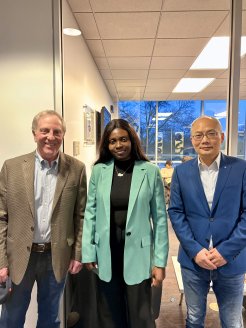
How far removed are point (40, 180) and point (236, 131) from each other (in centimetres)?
150

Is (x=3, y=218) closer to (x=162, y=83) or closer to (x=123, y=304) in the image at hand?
(x=123, y=304)

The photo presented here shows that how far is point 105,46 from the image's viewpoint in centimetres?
341

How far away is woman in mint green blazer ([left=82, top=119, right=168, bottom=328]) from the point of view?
1.54 metres

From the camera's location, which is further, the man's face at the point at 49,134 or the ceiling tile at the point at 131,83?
the ceiling tile at the point at 131,83

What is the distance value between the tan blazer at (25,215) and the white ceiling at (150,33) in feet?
5.18

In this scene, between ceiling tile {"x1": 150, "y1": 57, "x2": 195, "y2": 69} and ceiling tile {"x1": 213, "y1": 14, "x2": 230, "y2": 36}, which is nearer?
ceiling tile {"x1": 213, "y1": 14, "x2": 230, "y2": 36}

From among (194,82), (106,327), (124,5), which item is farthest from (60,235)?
(194,82)

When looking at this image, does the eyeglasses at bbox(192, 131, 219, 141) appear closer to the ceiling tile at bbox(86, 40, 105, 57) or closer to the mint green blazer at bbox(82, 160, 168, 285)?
the mint green blazer at bbox(82, 160, 168, 285)

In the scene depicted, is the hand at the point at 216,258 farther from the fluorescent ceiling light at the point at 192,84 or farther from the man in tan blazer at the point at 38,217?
the fluorescent ceiling light at the point at 192,84

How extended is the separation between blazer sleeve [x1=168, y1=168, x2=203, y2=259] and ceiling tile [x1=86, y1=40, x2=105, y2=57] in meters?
2.22

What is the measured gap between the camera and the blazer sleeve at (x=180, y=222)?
62.2 inches

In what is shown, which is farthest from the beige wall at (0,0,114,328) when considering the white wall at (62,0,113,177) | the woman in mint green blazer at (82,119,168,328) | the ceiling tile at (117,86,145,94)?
the ceiling tile at (117,86,145,94)

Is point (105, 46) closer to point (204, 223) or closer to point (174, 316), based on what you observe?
point (204, 223)

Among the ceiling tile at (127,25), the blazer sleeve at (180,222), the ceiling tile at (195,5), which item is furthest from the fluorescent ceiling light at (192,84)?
the blazer sleeve at (180,222)
